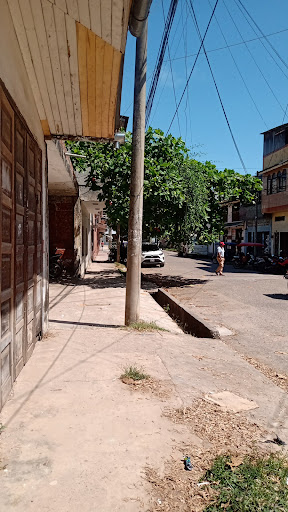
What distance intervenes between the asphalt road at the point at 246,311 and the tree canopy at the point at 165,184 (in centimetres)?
205

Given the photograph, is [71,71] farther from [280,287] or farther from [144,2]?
[280,287]

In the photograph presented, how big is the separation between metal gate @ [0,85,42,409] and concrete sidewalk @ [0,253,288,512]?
338 millimetres

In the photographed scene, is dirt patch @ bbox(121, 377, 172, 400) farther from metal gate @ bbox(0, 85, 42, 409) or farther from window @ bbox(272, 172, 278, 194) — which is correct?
window @ bbox(272, 172, 278, 194)

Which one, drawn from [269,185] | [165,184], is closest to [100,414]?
[165,184]

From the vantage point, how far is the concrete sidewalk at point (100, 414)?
6.96 ft

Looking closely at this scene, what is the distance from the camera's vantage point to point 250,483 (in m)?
2.20

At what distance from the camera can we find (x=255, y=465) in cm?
238

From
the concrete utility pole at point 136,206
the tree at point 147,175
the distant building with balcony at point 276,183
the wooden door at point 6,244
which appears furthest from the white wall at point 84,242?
the distant building with balcony at point 276,183

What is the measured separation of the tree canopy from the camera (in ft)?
38.1

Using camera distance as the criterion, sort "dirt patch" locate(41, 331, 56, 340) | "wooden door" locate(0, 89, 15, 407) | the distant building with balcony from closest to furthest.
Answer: "wooden door" locate(0, 89, 15, 407)
"dirt patch" locate(41, 331, 56, 340)
the distant building with balcony

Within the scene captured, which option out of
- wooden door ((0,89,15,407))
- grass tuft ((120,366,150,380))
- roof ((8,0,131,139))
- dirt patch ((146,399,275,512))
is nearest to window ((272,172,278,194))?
roof ((8,0,131,139))

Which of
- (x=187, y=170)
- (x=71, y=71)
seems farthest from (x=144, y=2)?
(x=187, y=170)

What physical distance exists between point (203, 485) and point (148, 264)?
20203 mm

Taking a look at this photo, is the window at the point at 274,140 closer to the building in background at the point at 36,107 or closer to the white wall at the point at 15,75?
the building in background at the point at 36,107
